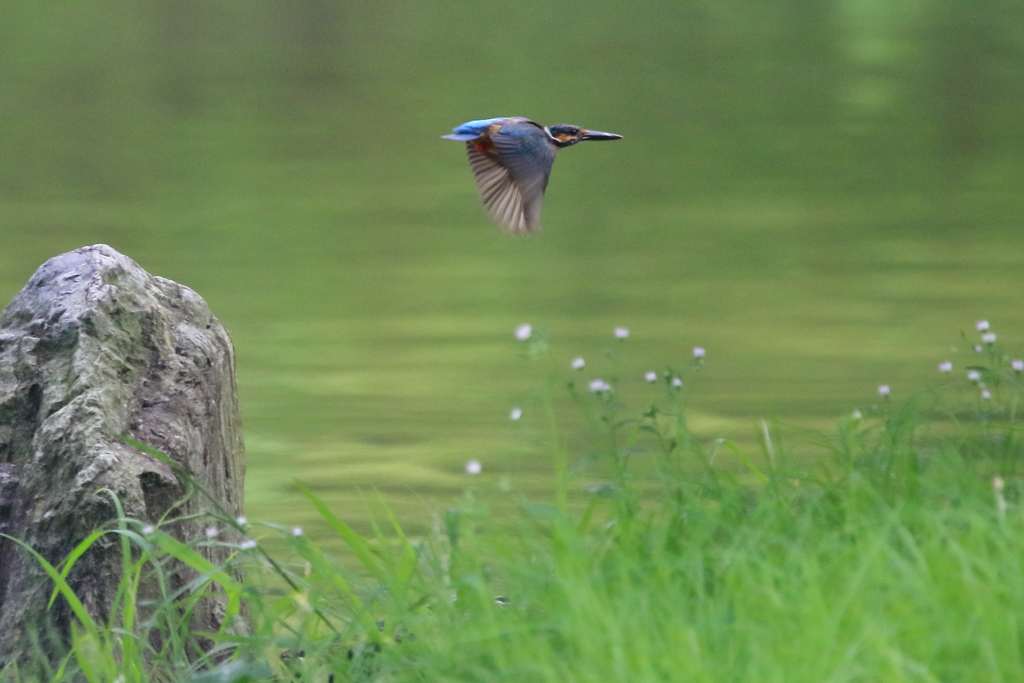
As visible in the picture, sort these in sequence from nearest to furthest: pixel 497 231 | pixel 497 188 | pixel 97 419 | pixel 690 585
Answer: pixel 690 585, pixel 97 419, pixel 497 188, pixel 497 231

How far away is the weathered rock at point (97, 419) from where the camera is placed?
3.28m

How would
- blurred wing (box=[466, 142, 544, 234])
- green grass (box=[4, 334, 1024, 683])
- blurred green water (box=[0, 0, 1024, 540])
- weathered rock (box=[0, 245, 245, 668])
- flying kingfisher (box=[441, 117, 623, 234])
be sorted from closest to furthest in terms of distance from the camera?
green grass (box=[4, 334, 1024, 683]), weathered rock (box=[0, 245, 245, 668]), flying kingfisher (box=[441, 117, 623, 234]), blurred wing (box=[466, 142, 544, 234]), blurred green water (box=[0, 0, 1024, 540])

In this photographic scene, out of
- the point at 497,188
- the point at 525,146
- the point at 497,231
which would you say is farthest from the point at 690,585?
the point at 497,231

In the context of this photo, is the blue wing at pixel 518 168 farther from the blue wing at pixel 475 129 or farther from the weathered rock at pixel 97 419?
the weathered rock at pixel 97 419

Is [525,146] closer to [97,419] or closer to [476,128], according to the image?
[476,128]

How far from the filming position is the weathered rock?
129 inches

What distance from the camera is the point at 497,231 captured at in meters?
10.7

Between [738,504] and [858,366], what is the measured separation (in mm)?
4149

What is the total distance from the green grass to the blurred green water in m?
0.25

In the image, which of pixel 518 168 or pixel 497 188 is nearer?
pixel 518 168

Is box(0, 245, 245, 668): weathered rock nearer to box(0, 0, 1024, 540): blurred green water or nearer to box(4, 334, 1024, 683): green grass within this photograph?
box(4, 334, 1024, 683): green grass

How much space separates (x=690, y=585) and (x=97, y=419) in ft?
4.49

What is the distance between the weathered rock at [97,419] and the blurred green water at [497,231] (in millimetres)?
803

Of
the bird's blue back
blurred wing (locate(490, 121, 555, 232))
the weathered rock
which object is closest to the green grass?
the weathered rock
